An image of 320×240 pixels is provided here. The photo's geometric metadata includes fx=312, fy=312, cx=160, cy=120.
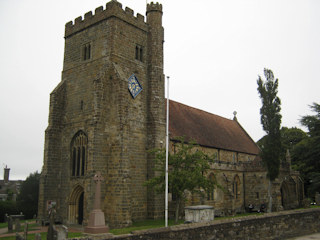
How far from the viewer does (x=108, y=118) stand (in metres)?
23.0

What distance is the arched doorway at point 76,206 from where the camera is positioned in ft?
79.2

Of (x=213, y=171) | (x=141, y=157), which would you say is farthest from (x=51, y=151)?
(x=213, y=171)

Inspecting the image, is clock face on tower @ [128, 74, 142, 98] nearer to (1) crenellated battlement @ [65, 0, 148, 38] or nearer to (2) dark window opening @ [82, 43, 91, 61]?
(2) dark window opening @ [82, 43, 91, 61]

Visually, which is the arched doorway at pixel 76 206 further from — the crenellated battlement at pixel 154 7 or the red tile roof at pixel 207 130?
the crenellated battlement at pixel 154 7

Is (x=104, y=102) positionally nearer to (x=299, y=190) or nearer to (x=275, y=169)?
(x=275, y=169)

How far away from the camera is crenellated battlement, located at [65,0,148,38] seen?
82.6 feet

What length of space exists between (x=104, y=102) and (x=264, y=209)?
21.9 meters

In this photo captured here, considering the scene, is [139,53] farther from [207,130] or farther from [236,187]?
[236,187]

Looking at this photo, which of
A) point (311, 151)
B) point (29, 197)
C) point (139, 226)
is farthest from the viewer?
point (29, 197)

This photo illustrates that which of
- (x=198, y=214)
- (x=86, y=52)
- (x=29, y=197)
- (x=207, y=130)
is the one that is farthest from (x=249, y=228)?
(x=29, y=197)

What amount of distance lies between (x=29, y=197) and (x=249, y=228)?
3340 cm

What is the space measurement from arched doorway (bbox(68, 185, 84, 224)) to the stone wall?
1300 centimetres

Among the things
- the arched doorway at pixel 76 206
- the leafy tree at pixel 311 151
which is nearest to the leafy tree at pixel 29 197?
the arched doorway at pixel 76 206

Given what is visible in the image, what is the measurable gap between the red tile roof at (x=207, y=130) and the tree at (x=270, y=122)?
18.3 feet
